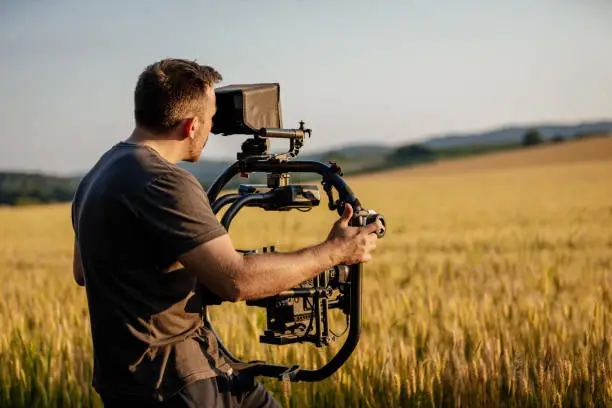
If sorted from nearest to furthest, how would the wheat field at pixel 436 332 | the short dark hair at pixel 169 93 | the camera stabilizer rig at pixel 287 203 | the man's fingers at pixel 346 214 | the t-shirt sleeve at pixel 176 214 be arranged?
the t-shirt sleeve at pixel 176 214, the short dark hair at pixel 169 93, the man's fingers at pixel 346 214, the camera stabilizer rig at pixel 287 203, the wheat field at pixel 436 332

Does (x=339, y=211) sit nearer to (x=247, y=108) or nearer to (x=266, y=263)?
(x=266, y=263)

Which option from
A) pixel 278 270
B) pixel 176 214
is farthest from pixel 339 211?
pixel 176 214

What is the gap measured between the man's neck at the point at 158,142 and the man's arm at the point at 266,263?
37 cm

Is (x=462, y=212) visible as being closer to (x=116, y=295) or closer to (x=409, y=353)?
(x=409, y=353)

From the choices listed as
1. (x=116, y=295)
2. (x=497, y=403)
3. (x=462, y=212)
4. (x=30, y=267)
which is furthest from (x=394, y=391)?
(x=462, y=212)

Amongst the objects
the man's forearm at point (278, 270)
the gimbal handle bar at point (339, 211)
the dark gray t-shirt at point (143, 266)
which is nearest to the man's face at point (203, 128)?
the dark gray t-shirt at point (143, 266)

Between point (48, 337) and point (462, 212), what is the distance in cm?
1995

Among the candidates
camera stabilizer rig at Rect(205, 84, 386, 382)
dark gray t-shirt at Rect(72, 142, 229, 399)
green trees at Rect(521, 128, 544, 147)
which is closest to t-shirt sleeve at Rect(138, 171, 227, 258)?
dark gray t-shirt at Rect(72, 142, 229, 399)

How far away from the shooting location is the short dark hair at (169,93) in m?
2.95

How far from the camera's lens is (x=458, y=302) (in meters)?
7.66

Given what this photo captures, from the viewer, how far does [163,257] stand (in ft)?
9.52

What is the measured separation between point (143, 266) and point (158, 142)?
17.0 inches

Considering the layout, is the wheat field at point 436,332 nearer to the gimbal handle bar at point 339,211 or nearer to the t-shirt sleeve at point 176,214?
the gimbal handle bar at point 339,211

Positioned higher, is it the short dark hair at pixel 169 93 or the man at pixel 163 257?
the short dark hair at pixel 169 93
